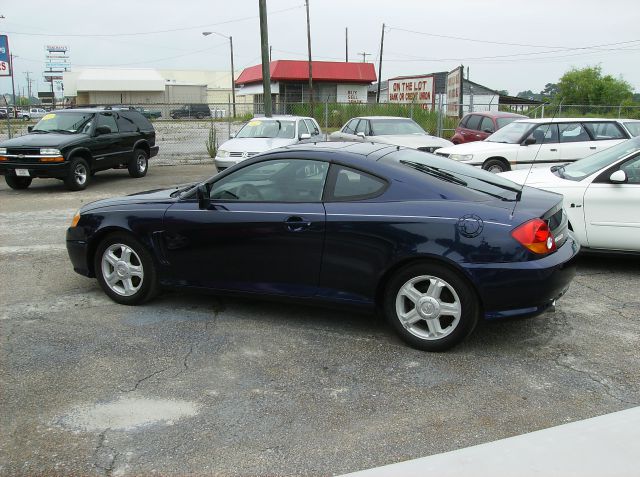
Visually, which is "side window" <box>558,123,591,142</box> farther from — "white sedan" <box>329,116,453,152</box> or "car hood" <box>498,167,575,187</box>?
"car hood" <box>498,167,575,187</box>

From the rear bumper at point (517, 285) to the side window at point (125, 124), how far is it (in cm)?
1228

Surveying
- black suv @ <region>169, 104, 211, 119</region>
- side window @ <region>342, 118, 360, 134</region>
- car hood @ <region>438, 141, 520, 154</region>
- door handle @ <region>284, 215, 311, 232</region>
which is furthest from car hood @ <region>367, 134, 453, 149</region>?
black suv @ <region>169, 104, 211, 119</region>

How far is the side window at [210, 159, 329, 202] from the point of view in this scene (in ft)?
15.9

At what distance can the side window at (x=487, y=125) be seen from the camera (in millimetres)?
16405

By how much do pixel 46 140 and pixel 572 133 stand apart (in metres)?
10.7

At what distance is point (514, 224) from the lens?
4246 mm

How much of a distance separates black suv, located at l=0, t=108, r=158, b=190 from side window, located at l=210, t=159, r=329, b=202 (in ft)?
28.6

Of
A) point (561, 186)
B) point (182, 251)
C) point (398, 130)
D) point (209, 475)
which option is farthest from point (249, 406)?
point (398, 130)

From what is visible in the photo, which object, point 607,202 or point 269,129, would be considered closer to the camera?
point 607,202

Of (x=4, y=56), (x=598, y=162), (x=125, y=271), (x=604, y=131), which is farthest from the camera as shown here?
(x=4, y=56)

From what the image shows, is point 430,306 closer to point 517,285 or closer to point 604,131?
point 517,285

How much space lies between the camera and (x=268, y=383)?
4.00 metres

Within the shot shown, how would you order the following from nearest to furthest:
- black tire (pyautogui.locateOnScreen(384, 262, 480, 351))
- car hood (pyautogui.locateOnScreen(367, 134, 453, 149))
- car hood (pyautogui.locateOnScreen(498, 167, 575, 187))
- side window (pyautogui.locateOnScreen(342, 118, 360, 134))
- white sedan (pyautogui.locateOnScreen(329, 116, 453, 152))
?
black tire (pyautogui.locateOnScreen(384, 262, 480, 351)), car hood (pyautogui.locateOnScreen(498, 167, 575, 187)), car hood (pyautogui.locateOnScreen(367, 134, 453, 149)), white sedan (pyautogui.locateOnScreen(329, 116, 453, 152)), side window (pyautogui.locateOnScreen(342, 118, 360, 134))

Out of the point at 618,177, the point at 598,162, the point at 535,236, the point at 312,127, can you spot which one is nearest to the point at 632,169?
the point at 618,177
